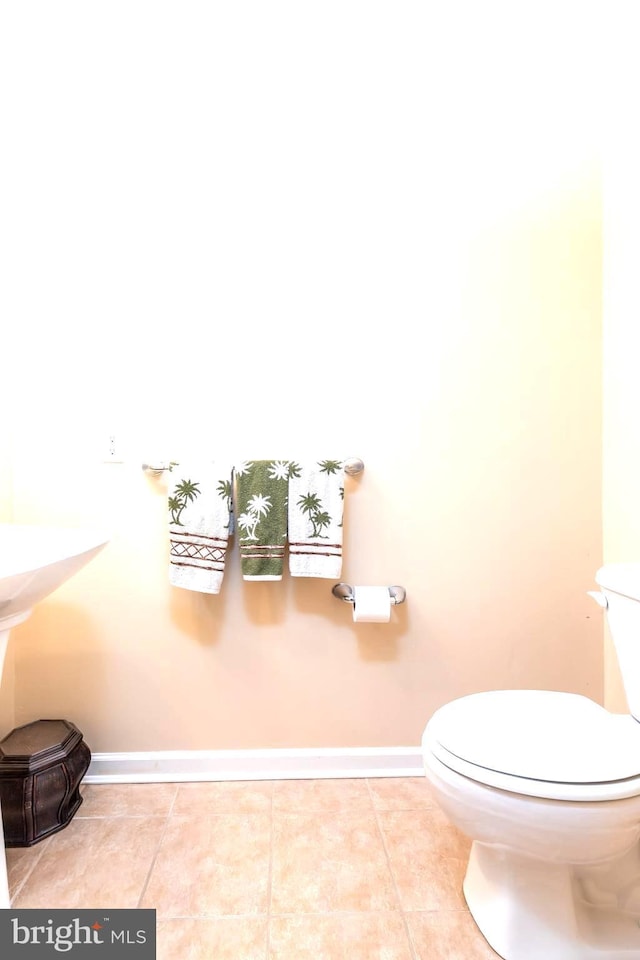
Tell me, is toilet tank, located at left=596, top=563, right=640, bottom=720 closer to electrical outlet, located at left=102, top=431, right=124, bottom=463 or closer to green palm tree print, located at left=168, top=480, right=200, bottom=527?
green palm tree print, located at left=168, top=480, right=200, bottom=527

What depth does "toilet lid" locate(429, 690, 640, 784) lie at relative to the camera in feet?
2.78

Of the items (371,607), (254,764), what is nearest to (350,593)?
(371,607)

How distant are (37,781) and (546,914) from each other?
1214 millimetres

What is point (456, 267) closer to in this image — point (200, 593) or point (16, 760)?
point (200, 593)

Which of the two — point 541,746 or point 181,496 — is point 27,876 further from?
point 541,746

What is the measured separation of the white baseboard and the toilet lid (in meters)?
0.61

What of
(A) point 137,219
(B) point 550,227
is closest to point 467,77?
(B) point 550,227

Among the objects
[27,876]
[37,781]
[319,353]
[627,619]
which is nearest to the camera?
[627,619]

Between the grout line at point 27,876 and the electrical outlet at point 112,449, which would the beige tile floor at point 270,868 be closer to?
the grout line at point 27,876

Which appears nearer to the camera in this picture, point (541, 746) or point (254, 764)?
point (541, 746)

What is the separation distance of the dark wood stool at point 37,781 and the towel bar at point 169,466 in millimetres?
775

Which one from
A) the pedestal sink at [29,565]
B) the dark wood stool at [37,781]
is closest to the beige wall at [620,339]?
the pedestal sink at [29,565]

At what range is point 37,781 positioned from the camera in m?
1.26

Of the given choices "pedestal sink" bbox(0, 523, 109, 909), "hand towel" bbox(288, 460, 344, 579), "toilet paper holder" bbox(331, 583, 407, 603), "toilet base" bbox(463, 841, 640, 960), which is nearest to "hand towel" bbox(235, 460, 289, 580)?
"hand towel" bbox(288, 460, 344, 579)
